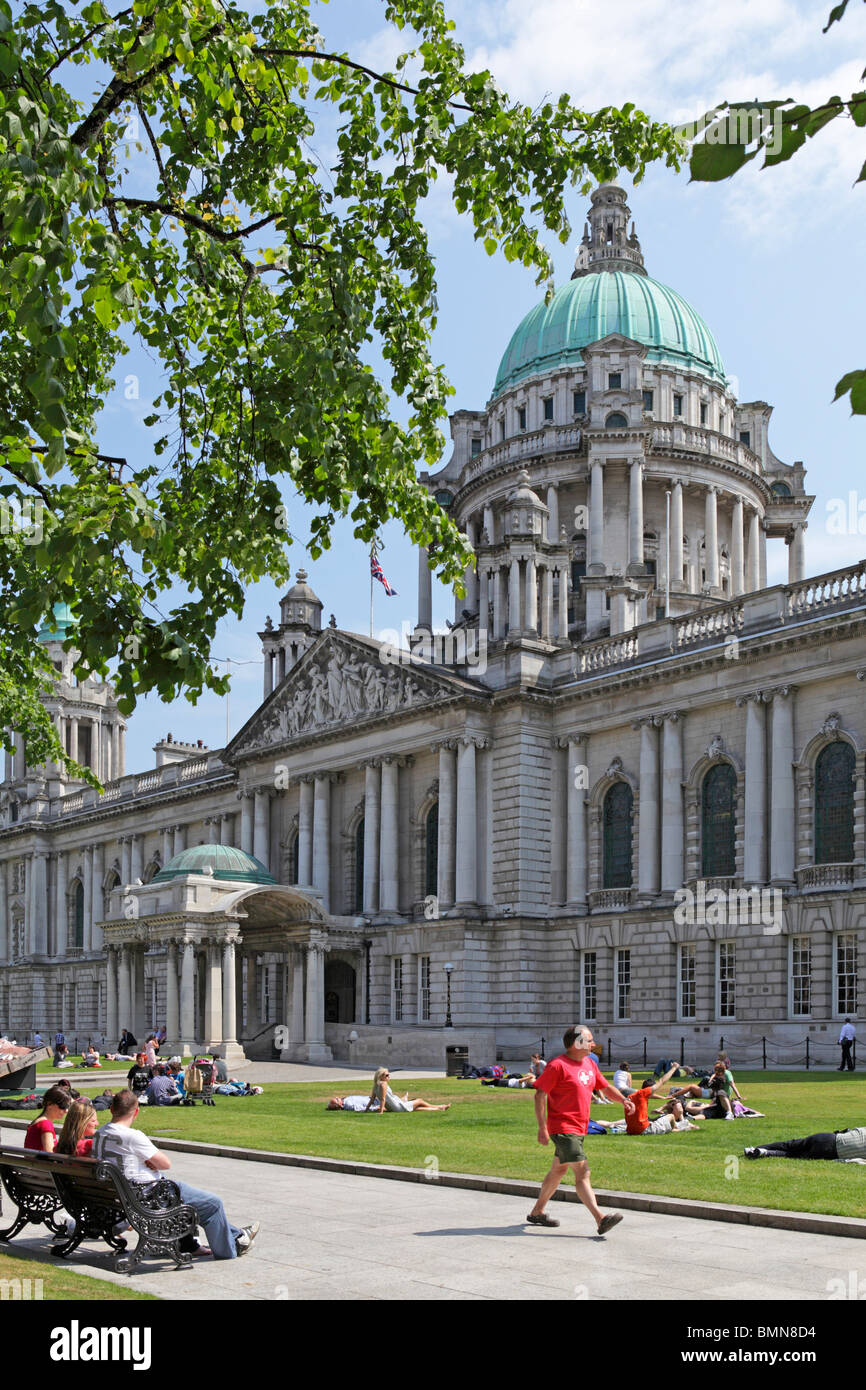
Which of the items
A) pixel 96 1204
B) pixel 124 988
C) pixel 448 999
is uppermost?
pixel 96 1204

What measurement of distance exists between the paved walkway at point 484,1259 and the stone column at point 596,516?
61.2 meters

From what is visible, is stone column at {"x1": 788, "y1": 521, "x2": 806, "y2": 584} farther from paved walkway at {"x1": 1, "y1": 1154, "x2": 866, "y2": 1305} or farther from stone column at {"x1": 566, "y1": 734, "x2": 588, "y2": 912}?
paved walkway at {"x1": 1, "y1": 1154, "x2": 866, "y2": 1305}

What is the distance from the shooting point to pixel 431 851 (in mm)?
59125

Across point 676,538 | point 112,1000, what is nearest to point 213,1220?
point 112,1000

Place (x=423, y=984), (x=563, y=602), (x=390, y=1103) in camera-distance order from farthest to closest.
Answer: (x=563, y=602) → (x=423, y=984) → (x=390, y=1103)

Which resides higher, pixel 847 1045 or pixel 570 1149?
pixel 570 1149

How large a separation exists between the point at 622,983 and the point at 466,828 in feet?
26.3

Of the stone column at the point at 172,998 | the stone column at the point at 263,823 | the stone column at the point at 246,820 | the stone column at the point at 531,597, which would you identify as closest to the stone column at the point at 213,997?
the stone column at the point at 172,998

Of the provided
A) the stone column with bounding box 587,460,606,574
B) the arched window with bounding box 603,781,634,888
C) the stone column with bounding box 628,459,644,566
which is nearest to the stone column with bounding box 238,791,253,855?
the stone column with bounding box 587,460,606,574

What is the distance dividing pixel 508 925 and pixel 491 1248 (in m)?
41.1

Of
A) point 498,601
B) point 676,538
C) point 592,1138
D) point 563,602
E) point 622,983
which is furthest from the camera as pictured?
point 676,538

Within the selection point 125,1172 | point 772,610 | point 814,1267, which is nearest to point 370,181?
point 125,1172

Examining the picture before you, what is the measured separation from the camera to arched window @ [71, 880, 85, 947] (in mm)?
86688

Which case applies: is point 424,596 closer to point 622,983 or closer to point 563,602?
point 563,602
